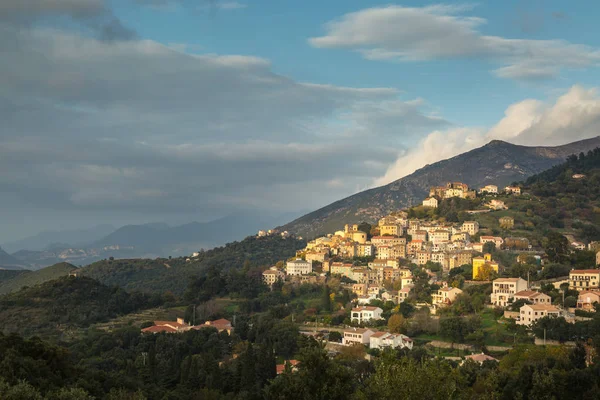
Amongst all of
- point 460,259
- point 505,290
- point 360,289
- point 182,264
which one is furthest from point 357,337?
point 182,264

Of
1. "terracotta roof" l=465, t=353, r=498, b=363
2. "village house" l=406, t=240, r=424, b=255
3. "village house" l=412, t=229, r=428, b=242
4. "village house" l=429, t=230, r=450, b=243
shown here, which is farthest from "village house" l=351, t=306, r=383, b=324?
"village house" l=412, t=229, r=428, b=242

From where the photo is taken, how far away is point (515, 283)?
161 feet

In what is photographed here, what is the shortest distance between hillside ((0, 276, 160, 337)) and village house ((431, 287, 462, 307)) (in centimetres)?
2822

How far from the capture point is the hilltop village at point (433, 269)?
46.5m

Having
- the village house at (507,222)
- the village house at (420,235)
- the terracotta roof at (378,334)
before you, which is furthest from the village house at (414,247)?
the terracotta roof at (378,334)

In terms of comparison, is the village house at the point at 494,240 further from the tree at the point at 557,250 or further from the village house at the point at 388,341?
the village house at the point at 388,341

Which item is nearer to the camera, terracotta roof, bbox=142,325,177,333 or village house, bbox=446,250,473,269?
terracotta roof, bbox=142,325,177,333

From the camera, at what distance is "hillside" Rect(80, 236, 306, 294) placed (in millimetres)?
89387

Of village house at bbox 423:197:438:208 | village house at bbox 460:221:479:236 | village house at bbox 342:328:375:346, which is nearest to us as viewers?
village house at bbox 342:328:375:346

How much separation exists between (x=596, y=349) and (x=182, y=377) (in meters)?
22.3

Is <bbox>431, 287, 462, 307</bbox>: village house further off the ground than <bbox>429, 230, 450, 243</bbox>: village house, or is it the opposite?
<bbox>429, 230, 450, 243</bbox>: village house

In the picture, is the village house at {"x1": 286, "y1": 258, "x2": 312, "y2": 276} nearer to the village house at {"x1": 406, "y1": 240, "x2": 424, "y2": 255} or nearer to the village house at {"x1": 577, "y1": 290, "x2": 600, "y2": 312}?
the village house at {"x1": 406, "y1": 240, "x2": 424, "y2": 255}

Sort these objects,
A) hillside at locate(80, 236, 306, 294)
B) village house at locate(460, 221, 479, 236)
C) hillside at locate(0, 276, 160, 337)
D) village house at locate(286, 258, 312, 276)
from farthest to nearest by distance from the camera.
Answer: hillside at locate(80, 236, 306, 294) < village house at locate(286, 258, 312, 276) < village house at locate(460, 221, 479, 236) < hillside at locate(0, 276, 160, 337)

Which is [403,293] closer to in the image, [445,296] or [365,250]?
[445,296]
